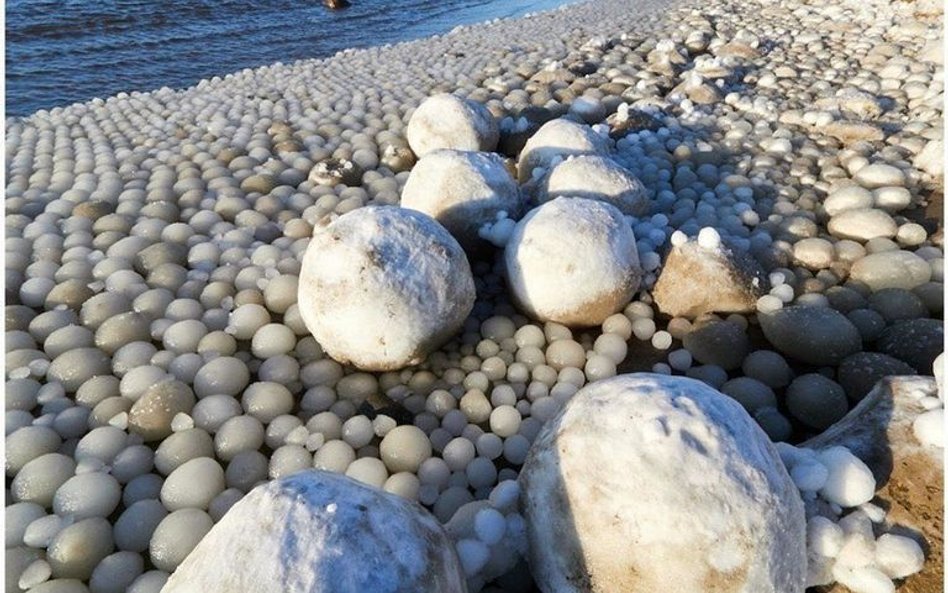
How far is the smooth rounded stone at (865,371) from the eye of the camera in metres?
2.48

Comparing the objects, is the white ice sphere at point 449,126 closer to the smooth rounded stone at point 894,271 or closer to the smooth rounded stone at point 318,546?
the smooth rounded stone at point 894,271

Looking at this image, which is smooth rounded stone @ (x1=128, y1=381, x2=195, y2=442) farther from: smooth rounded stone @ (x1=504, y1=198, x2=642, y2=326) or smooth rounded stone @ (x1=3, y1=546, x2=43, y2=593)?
smooth rounded stone @ (x1=504, y1=198, x2=642, y2=326)

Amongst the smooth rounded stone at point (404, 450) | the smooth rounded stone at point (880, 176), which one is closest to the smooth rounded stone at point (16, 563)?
the smooth rounded stone at point (404, 450)

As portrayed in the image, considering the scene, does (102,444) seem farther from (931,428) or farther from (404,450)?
(931,428)

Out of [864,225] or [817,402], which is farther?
[864,225]

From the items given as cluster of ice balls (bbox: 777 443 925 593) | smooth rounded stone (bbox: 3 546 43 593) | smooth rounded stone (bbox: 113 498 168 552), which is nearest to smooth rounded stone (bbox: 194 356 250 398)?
smooth rounded stone (bbox: 113 498 168 552)

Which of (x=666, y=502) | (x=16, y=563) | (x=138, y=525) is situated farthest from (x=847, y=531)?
(x=16, y=563)

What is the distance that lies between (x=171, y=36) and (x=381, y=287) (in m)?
10.8

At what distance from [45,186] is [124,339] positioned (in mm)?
1996

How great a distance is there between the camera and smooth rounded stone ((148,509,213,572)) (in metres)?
1.92

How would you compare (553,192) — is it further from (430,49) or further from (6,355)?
(430,49)

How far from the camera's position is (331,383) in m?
2.62

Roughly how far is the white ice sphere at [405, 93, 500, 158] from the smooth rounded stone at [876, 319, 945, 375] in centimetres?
247

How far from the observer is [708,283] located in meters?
2.88
